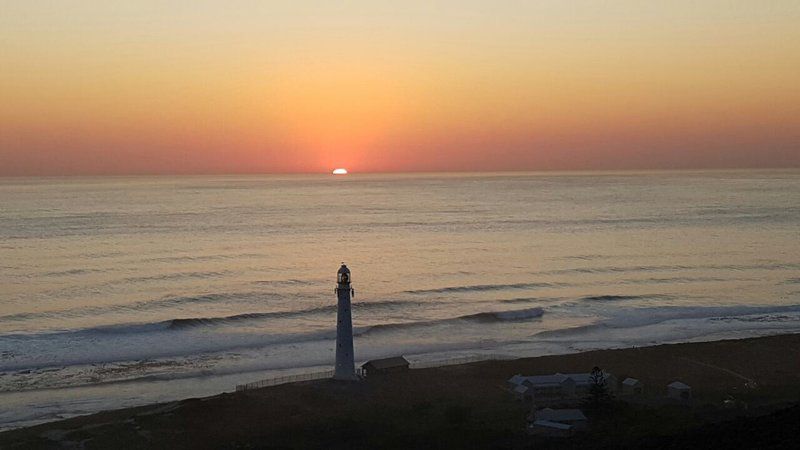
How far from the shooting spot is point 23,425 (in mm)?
28203

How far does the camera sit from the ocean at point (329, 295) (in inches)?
1463

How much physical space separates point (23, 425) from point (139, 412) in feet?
13.2

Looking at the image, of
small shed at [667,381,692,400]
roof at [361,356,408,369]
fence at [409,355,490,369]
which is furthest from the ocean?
small shed at [667,381,692,400]

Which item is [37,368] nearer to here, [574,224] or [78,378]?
[78,378]

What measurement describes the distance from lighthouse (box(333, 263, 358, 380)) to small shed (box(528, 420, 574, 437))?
28.7 feet

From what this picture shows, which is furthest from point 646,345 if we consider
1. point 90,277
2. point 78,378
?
point 90,277

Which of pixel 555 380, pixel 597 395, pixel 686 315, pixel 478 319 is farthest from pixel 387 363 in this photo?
pixel 686 315

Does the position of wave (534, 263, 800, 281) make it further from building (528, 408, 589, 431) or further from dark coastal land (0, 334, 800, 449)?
building (528, 408, 589, 431)

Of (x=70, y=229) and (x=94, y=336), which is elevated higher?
(x=70, y=229)

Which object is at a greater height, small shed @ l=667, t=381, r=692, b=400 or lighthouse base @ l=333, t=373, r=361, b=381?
lighthouse base @ l=333, t=373, r=361, b=381

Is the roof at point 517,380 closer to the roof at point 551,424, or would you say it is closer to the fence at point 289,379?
the roof at point 551,424

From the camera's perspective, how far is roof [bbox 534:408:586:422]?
24.8m

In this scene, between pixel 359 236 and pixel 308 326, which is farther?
pixel 359 236

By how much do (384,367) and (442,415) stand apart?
5.66 meters
